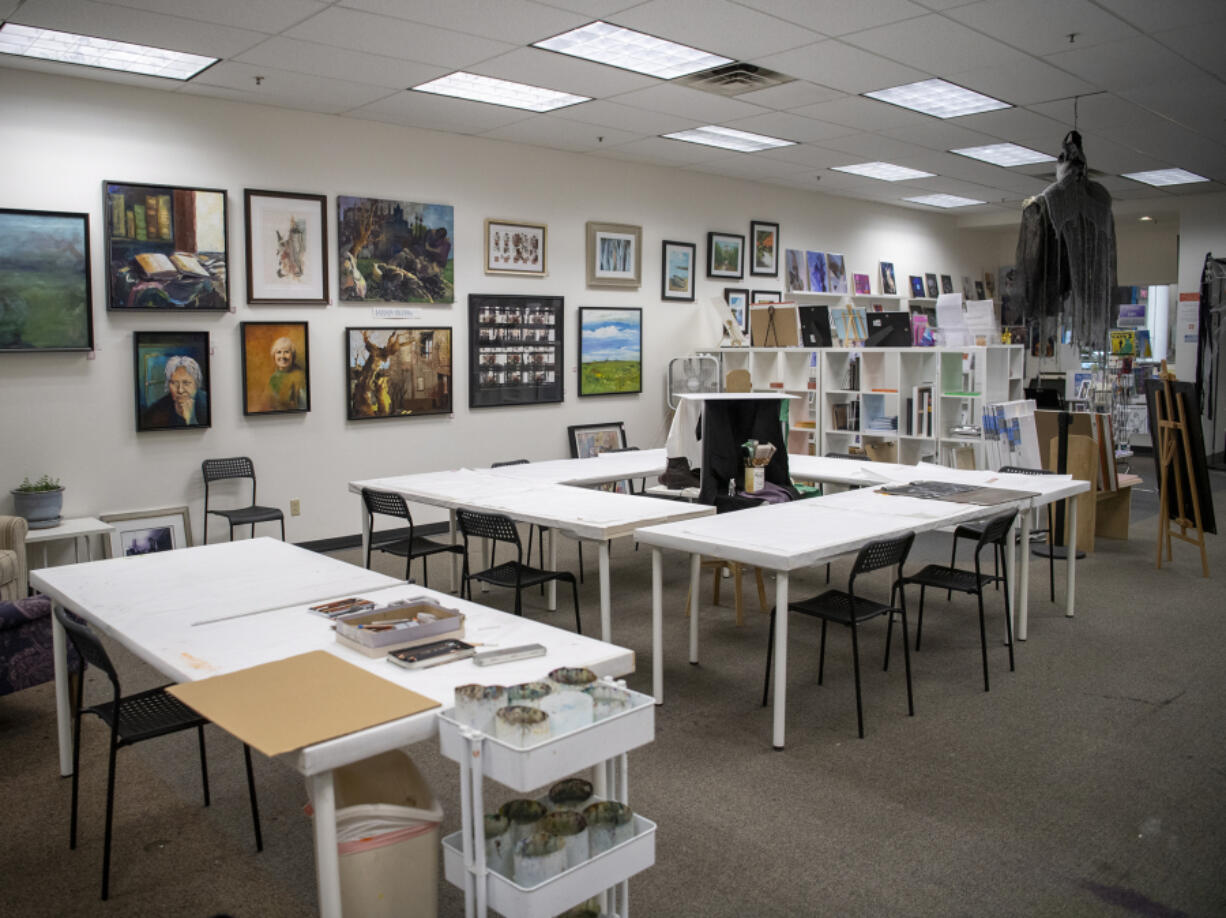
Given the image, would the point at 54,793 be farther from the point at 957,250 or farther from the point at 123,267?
the point at 957,250

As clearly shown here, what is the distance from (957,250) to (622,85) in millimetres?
8115

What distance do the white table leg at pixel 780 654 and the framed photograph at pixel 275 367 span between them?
437 cm

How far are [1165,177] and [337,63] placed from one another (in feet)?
27.6

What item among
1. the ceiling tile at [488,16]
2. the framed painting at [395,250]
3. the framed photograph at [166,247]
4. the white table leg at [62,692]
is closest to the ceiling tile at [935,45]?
the ceiling tile at [488,16]

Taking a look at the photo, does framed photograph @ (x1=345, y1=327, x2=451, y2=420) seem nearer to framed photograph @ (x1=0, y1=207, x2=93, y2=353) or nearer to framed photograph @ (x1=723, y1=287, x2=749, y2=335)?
framed photograph @ (x1=0, y1=207, x2=93, y2=353)

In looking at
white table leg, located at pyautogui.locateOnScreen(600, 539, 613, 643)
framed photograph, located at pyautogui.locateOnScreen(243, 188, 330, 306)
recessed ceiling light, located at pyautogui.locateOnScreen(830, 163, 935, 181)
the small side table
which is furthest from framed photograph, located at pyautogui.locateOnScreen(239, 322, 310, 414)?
recessed ceiling light, located at pyautogui.locateOnScreen(830, 163, 935, 181)

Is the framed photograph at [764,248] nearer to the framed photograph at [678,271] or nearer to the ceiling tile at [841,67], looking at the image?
the framed photograph at [678,271]

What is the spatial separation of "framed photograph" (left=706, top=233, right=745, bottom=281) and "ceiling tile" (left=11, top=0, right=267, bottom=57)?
514 centimetres

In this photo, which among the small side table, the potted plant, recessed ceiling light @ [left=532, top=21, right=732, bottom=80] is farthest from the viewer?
the potted plant

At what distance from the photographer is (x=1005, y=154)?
855 cm

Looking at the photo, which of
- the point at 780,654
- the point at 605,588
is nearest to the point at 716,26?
the point at 605,588

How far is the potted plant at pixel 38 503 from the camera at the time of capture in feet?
18.1

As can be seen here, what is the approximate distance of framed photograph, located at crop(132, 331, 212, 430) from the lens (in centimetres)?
605

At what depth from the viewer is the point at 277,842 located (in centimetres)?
294
